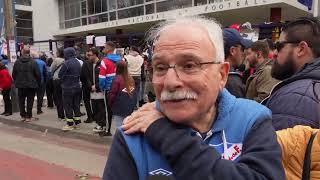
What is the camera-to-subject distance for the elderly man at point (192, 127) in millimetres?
1534

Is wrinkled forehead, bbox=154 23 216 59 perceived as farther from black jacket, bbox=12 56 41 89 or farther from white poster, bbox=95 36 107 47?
white poster, bbox=95 36 107 47

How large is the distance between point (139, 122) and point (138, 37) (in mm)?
14290

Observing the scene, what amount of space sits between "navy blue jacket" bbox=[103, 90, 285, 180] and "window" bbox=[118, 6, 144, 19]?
2619 cm

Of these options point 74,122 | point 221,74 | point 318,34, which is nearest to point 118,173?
point 221,74

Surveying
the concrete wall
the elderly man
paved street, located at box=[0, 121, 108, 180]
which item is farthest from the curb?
the concrete wall

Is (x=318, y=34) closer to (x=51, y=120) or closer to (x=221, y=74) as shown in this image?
(x=221, y=74)

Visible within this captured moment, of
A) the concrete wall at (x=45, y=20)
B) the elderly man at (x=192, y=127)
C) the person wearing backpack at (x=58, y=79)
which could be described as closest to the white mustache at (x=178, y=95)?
the elderly man at (x=192, y=127)

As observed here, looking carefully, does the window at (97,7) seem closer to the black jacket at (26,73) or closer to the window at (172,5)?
the window at (172,5)

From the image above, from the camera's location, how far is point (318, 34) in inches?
99.5

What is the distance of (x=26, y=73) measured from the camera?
10922mm

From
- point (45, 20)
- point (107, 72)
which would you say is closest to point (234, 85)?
point (107, 72)

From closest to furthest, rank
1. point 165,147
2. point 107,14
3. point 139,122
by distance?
point 165,147 < point 139,122 < point 107,14

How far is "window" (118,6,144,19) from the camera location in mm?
27683

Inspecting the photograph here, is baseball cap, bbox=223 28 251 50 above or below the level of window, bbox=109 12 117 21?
below
